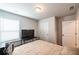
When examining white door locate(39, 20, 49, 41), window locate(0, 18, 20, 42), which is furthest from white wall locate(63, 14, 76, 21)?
window locate(0, 18, 20, 42)

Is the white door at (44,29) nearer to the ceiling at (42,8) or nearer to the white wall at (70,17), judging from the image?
the ceiling at (42,8)

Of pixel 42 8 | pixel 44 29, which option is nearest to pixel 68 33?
pixel 44 29

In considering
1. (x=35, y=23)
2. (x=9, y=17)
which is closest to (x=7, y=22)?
(x=9, y=17)

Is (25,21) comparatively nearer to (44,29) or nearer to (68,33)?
(44,29)

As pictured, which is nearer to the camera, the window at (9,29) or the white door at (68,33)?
the window at (9,29)

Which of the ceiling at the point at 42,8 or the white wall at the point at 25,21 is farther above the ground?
the ceiling at the point at 42,8

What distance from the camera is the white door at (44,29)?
127cm

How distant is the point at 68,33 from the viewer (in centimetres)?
124

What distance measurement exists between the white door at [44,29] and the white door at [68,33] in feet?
0.87

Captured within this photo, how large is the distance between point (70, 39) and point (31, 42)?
65 cm

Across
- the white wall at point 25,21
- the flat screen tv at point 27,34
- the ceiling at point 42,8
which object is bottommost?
the flat screen tv at point 27,34

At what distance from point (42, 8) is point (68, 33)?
23.4 inches

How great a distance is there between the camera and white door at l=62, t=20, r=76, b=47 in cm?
120

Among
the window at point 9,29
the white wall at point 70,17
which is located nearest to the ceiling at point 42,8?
the white wall at point 70,17
